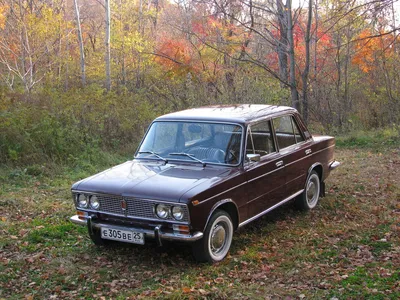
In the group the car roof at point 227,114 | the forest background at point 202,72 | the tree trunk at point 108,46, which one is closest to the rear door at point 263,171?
the car roof at point 227,114

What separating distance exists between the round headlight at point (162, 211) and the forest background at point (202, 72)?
18.3ft

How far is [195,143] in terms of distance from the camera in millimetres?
6145

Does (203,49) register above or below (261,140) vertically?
above

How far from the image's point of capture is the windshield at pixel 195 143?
5.96m

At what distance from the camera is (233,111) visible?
672cm

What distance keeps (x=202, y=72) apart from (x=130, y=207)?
14435mm

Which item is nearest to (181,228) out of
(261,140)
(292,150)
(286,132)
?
(261,140)

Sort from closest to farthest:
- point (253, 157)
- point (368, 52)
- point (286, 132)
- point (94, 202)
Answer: point (94, 202), point (253, 157), point (286, 132), point (368, 52)

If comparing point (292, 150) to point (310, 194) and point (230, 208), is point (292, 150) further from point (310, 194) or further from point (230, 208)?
point (230, 208)

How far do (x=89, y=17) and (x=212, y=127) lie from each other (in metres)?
31.8

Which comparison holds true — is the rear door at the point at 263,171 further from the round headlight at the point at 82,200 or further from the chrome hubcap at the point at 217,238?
the round headlight at the point at 82,200

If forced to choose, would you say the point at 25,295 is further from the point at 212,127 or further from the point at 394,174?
the point at 394,174

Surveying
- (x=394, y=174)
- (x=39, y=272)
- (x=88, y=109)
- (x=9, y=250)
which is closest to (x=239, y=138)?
(x=39, y=272)

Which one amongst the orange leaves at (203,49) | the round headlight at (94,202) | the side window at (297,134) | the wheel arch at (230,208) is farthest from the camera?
the orange leaves at (203,49)
